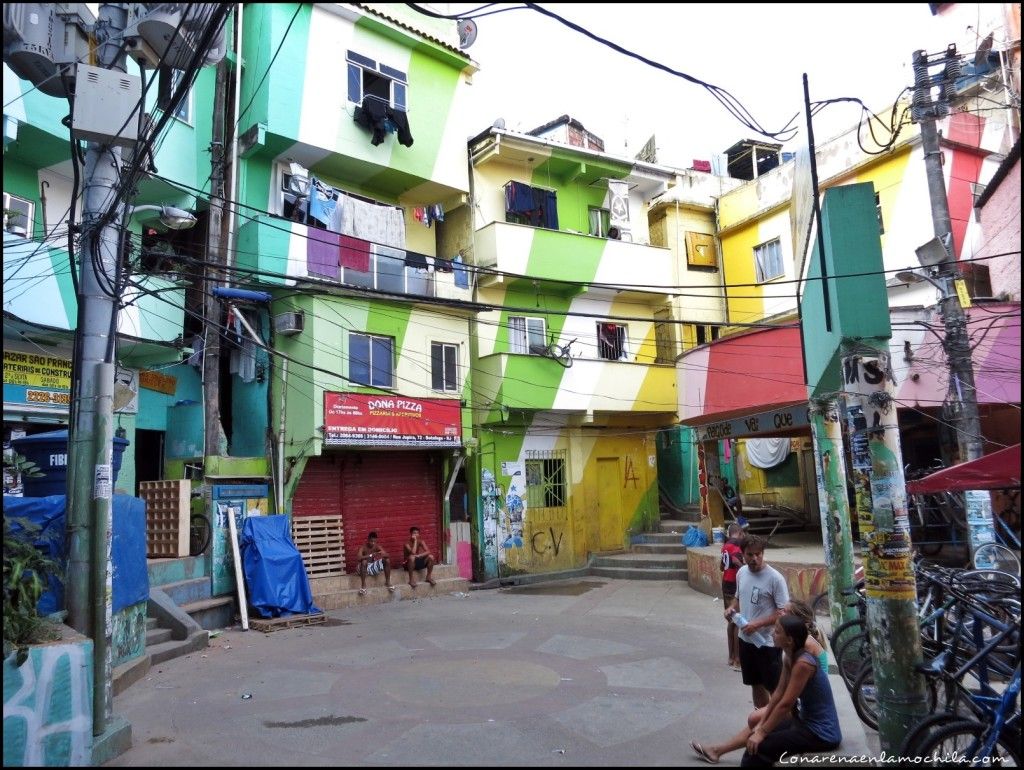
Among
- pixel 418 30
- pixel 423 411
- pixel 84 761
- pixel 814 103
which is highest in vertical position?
pixel 418 30

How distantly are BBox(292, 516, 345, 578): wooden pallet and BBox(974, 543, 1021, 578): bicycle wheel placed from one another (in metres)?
11.5

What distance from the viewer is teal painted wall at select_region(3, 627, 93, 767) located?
196 inches

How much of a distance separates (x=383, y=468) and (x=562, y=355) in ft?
17.4

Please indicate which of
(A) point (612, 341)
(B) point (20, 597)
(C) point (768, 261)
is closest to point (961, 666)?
(B) point (20, 597)

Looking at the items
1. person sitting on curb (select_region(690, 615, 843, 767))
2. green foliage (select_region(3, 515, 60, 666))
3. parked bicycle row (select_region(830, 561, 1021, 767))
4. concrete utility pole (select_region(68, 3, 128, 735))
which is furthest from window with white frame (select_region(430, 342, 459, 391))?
person sitting on curb (select_region(690, 615, 843, 767))

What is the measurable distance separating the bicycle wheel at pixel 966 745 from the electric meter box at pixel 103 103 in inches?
300

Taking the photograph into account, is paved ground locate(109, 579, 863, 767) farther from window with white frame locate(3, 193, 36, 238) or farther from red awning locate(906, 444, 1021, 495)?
window with white frame locate(3, 193, 36, 238)

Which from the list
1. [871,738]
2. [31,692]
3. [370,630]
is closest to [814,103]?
[871,738]

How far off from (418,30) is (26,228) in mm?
9825

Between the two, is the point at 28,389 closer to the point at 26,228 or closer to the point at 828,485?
the point at 26,228

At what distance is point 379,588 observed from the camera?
49.1ft

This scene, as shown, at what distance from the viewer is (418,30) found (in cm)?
1773

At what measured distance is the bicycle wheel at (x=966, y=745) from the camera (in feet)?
15.2

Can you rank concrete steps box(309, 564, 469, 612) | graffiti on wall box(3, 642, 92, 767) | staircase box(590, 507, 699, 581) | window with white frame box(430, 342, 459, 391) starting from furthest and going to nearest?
window with white frame box(430, 342, 459, 391)
staircase box(590, 507, 699, 581)
concrete steps box(309, 564, 469, 612)
graffiti on wall box(3, 642, 92, 767)
